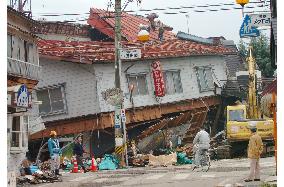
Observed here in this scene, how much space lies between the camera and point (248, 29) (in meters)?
15.1

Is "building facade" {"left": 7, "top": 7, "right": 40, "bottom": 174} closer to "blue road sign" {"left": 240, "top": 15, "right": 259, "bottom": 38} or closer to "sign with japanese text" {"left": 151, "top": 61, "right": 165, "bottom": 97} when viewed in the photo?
"blue road sign" {"left": 240, "top": 15, "right": 259, "bottom": 38}

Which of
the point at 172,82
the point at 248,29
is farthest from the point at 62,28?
the point at 248,29

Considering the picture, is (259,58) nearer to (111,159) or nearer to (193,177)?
(111,159)

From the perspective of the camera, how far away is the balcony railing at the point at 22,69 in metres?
20.1

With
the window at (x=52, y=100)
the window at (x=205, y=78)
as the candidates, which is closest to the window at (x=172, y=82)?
the window at (x=205, y=78)

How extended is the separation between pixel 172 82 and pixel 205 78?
367 centimetres

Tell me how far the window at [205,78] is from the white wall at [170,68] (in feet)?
1.00

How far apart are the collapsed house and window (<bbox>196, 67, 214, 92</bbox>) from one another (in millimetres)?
277

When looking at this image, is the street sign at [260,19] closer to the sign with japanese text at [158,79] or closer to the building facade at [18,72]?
the building facade at [18,72]

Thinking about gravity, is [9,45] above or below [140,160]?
above

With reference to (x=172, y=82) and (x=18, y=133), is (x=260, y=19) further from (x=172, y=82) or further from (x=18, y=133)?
(x=172, y=82)

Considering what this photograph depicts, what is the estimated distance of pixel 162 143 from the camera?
30.4 metres

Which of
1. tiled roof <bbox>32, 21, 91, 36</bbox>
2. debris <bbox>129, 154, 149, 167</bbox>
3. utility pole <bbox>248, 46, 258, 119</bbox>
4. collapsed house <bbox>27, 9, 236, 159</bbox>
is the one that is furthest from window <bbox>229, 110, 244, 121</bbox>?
tiled roof <bbox>32, 21, 91, 36</bbox>

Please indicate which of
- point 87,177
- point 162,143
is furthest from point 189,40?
point 87,177
